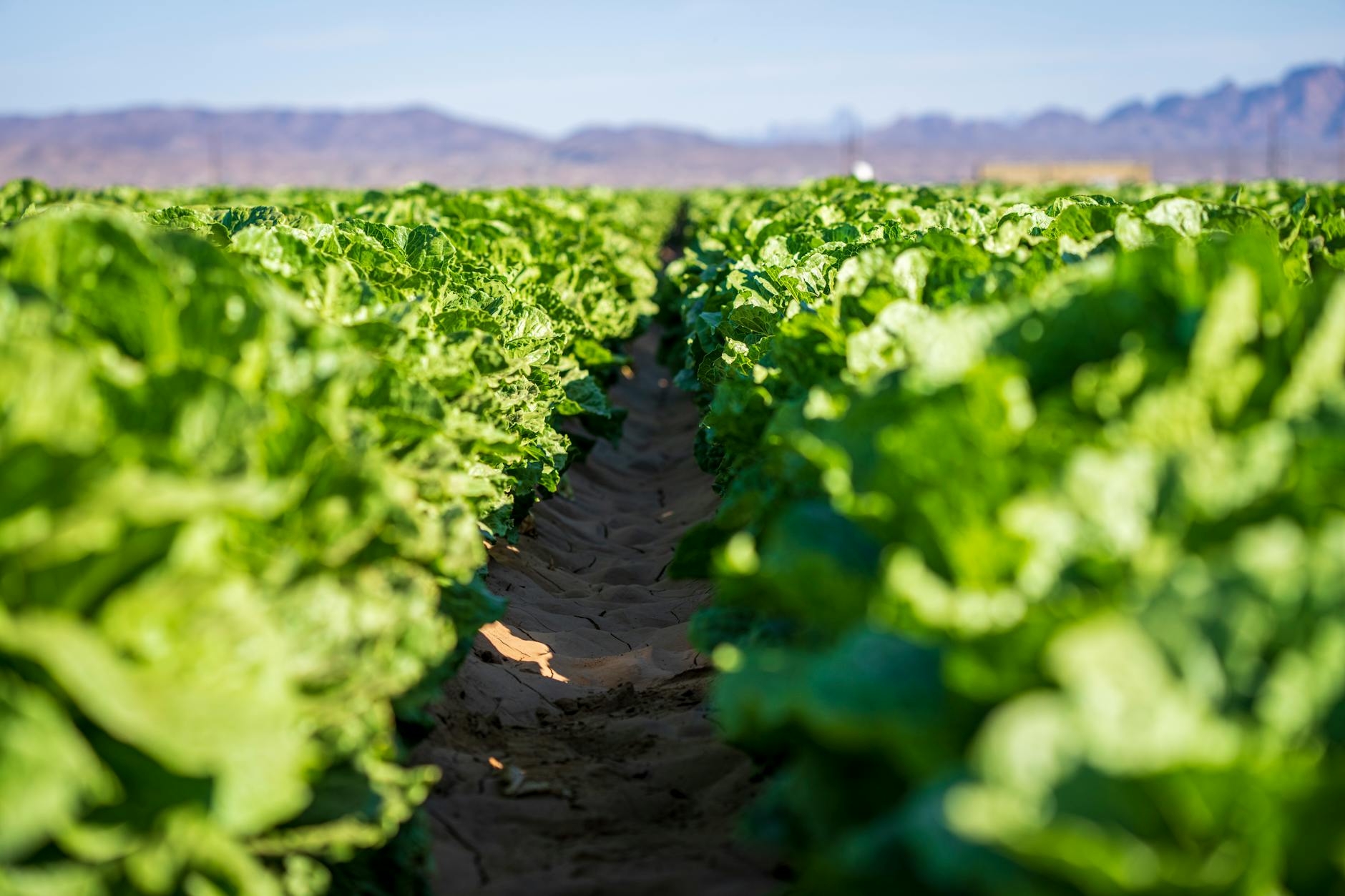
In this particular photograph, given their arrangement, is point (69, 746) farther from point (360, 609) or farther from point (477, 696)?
point (477, 696)

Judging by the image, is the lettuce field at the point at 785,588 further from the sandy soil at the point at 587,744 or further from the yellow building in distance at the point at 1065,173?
the yellow building in distance at the point at 1065,173

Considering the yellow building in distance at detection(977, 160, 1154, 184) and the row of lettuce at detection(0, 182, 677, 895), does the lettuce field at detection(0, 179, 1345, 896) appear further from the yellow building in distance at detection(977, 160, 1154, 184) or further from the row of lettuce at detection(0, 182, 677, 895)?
the yellow building in distance at detection(977, 160, 1154, 184)

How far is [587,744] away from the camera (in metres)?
4.36

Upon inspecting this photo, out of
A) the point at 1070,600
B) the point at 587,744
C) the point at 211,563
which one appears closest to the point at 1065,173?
the point at 587,744

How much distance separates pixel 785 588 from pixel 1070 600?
1.96 ft

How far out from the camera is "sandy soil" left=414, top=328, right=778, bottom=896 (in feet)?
10.7

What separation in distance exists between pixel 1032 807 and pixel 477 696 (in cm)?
337

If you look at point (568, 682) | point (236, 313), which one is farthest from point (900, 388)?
point (568, 682)

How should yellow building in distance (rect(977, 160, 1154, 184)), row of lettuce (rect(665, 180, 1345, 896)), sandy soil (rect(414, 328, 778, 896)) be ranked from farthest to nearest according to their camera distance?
yellow building in distance (rect(977, 160, 1154, 184))
sandy soil (rect(414, 328, 778, 896))
row of lettuce (rect(665, 180, 1345, 896))

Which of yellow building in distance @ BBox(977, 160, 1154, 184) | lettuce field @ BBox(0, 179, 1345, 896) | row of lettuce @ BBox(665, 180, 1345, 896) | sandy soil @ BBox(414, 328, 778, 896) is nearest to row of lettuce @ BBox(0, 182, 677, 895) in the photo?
lettuce field @ BBox(0, 179, 1345, 896)

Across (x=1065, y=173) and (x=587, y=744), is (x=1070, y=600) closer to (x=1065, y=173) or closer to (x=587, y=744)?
(x=587, y=744)

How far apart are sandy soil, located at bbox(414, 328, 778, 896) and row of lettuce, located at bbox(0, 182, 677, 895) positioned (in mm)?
570

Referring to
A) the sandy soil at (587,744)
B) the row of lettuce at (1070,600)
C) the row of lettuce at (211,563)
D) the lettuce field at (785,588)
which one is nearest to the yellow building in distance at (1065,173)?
the sandy soil at (587,744)

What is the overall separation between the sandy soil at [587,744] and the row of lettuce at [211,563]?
1.87 ft
